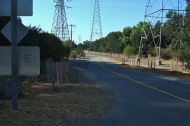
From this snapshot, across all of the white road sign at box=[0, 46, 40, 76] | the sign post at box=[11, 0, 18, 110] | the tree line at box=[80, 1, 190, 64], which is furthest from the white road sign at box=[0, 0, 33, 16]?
the tree line at box=[80, 1, 190, 64]

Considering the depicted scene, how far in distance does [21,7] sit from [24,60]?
4.74ft

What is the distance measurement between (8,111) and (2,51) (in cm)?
163

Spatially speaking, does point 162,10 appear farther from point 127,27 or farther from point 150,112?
point 127,27

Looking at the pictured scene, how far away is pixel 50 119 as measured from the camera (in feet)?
20.0

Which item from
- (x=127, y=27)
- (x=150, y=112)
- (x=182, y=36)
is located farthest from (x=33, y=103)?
(x=127, y=27)

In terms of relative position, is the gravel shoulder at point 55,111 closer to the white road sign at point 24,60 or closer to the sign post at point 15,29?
the sign post at point 15,29

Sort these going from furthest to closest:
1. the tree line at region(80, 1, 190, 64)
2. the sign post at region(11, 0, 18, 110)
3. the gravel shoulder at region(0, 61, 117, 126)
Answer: the tree line at region(80, 1, 190, 64) → the sign post at region(11, 0, 18, 110) → the gravel shoulder at region(0, 61, 117, 126)

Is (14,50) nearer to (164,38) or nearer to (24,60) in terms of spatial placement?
(24,60)

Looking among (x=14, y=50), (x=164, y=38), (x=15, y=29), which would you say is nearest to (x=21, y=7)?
(x=15, y=29)

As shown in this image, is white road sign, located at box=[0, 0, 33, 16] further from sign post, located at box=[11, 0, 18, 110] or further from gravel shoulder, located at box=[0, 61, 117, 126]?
gravel shoulder, located at box=[0, 61, 117, 126]

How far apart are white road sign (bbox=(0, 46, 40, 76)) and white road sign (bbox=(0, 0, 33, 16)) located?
94 centimetres

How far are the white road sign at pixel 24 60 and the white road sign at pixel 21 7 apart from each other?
3.09 ft

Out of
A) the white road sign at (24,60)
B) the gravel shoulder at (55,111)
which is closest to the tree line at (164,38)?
the gravel shoulder at (55,111)

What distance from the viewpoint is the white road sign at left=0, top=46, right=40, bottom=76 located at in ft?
21.2
